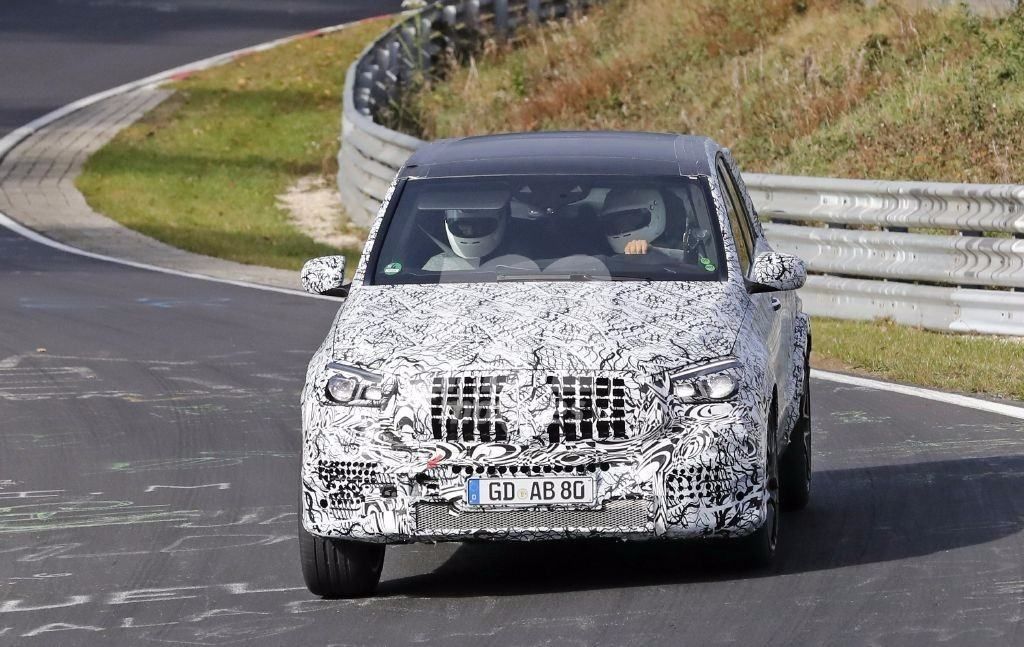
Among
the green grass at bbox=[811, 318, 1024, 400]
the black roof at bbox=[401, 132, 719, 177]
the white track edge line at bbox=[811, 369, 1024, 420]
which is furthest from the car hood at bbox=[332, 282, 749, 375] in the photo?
the green grass at bbox=[811, 318, 1024, 400]

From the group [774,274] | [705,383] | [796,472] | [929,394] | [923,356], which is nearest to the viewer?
[705,383]

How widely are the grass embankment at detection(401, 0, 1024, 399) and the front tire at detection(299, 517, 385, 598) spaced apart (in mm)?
6092

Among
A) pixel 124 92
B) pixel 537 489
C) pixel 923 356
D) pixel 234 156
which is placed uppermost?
pixel 537 489

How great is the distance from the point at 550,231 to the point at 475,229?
1.04 feet

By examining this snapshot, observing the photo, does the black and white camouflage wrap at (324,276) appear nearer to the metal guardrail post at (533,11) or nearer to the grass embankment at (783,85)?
the grass embankment at (783,85)

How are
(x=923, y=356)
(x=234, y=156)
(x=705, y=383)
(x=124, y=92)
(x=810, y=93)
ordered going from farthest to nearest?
1. (x=124, y=92)
2. (x=234, y=156)
3. (x=810, y=93)
4. (x=923, y=356)
5. (x=705, y=383)

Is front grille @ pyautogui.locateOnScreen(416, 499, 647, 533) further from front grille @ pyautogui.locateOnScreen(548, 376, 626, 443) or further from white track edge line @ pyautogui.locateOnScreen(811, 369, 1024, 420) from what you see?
white track edge line @ pyautogui.locateOnScreen(811, 369, 1024, 420)

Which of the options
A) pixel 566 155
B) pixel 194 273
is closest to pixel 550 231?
pixel 566 155

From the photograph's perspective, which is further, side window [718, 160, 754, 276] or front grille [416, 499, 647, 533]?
side window [718, 160, 754, 276]

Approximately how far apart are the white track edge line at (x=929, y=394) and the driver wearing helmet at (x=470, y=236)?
409cm

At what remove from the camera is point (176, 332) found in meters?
15.1

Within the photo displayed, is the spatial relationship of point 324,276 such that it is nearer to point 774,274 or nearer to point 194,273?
point 774,274

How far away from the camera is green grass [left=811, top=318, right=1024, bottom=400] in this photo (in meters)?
12.5

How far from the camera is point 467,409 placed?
23.1 ft
